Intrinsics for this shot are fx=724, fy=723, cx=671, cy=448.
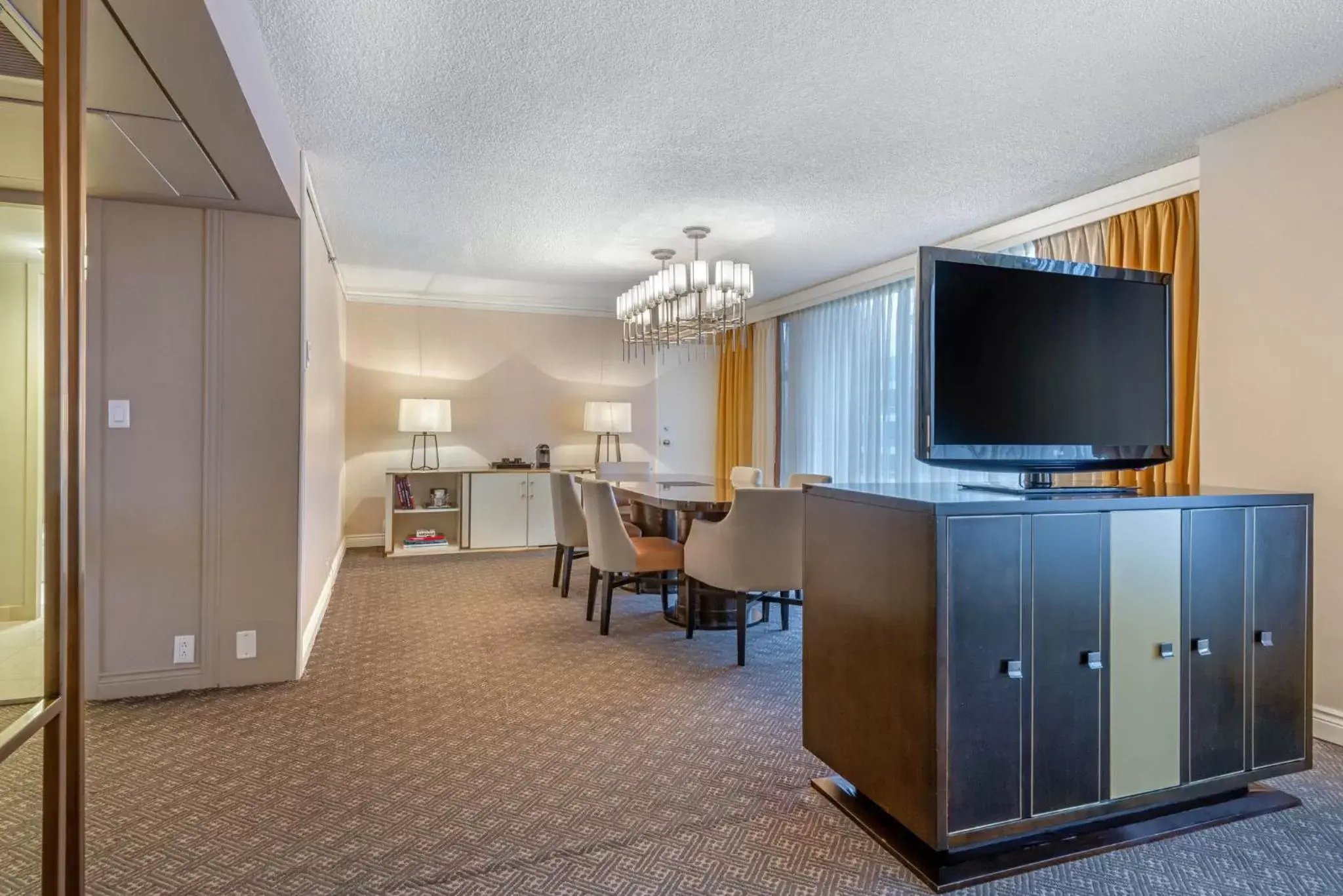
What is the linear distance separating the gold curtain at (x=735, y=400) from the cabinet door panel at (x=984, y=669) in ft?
18.4

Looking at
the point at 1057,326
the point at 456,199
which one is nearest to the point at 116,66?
the point at 456,199

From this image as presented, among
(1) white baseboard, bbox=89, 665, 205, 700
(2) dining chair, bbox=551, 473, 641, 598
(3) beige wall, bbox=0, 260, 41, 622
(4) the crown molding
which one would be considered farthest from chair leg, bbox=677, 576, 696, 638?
(4) the crown molding

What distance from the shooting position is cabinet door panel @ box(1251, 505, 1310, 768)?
2158 millimetres

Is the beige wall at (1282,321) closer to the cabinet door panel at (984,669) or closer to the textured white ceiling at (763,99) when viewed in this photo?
the textured white ceiling at (763,99)

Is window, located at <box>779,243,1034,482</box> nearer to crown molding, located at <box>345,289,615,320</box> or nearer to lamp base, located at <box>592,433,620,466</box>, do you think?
lamp base, located at <box>592,433,620,466</box>

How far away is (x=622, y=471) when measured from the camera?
20.2ft

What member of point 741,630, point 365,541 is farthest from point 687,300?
point 365,541

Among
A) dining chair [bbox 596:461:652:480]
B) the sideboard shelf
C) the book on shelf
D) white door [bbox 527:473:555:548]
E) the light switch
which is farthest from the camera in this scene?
white door [bbox 527:473:555:548]

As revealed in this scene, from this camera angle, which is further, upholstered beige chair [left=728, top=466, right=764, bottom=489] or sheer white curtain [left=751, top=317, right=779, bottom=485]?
sheer white curtain [left=751, top=317, right=779, bottom=485]

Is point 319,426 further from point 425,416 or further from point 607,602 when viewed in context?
point 425,416

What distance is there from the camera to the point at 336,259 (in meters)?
5.50

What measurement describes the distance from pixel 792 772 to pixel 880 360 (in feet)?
12.9

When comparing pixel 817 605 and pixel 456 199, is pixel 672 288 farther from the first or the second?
pixel 817 605

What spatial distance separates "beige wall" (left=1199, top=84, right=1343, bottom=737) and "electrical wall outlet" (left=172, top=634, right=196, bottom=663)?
4.39m
